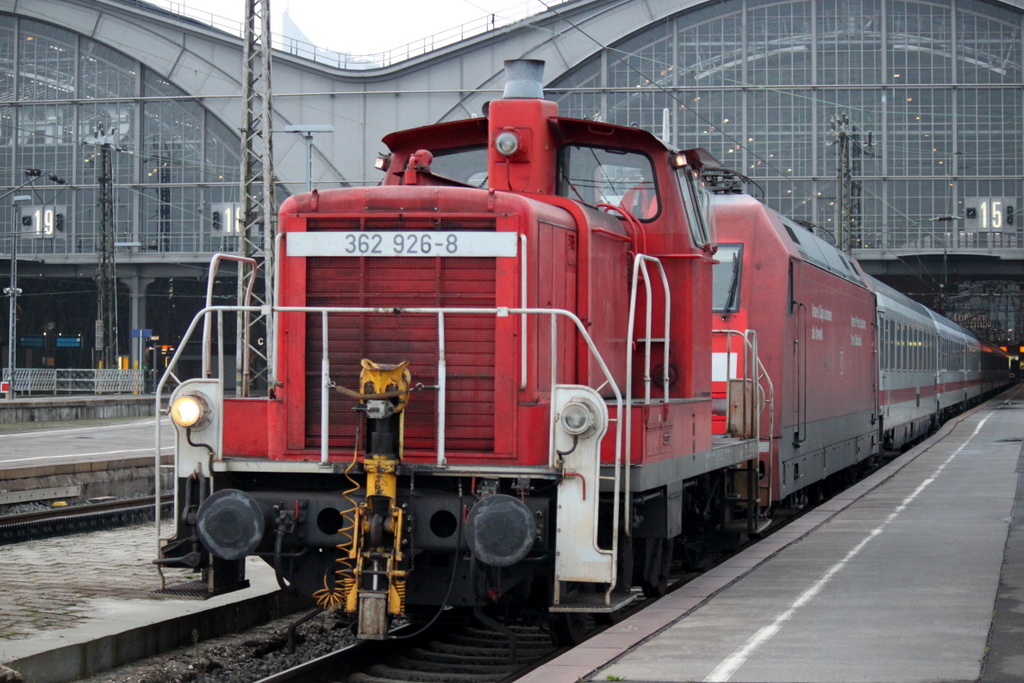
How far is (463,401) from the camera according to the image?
680 centimetres

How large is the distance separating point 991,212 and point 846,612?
49502 millimetres

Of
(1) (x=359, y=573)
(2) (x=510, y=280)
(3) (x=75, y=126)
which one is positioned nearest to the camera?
(1) (x=359, y=573)

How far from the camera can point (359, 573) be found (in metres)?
6.28

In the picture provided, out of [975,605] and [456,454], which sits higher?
[456,454]

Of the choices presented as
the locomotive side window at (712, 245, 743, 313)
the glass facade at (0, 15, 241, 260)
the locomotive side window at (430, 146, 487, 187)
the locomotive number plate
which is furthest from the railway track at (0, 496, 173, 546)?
the glass facade at (0, 15, 241, 260)

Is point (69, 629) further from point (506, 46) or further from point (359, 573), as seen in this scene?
point (506, 46)

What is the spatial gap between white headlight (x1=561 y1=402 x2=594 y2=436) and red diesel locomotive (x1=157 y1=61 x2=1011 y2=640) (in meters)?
0.01

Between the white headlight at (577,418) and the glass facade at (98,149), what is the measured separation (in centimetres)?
5001

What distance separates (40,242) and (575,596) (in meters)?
56.9

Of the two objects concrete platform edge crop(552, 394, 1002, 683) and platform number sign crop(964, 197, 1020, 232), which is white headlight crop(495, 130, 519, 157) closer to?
concrete platform edge crop(552, 394, 1002, 683)

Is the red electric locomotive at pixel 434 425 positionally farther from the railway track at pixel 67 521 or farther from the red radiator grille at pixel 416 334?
the railway track at pixel 67 521

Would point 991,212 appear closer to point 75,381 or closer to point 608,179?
point 75,381

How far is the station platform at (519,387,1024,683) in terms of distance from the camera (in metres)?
5.93

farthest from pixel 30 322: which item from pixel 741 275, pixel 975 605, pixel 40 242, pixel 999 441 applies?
pixel 975 605
